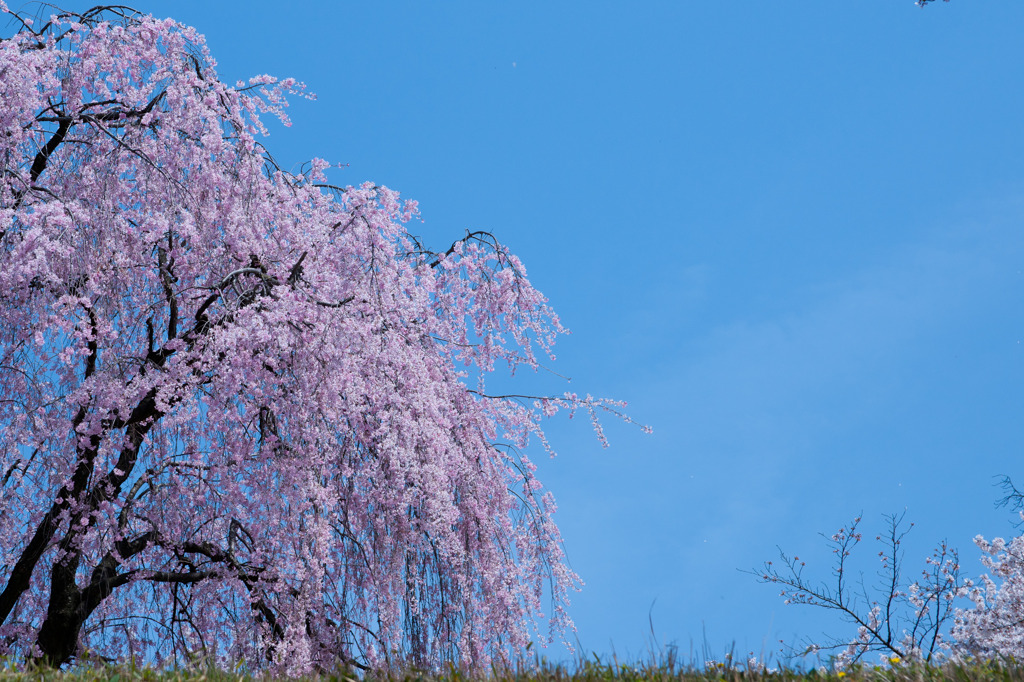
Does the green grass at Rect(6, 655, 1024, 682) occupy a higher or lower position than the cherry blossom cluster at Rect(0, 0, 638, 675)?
lower

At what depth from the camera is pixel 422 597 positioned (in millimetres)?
7199

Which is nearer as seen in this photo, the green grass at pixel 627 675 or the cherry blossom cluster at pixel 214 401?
the green grass at pixel 627 675

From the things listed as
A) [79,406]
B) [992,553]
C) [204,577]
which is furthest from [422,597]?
[992,553]

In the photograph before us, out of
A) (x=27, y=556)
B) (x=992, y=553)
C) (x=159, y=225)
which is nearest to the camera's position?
(x=159, y=225)

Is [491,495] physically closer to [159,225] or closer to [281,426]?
[281,426]

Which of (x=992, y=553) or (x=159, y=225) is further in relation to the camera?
(x=992, y=553)

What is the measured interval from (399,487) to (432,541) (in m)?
0.63

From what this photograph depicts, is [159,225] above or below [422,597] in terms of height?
above

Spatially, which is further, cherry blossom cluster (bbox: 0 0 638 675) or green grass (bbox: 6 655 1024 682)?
cherry blossom cluster (bbox: 0 0 638 675)

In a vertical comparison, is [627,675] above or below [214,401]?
below

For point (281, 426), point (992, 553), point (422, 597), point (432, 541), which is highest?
point (992, 553)

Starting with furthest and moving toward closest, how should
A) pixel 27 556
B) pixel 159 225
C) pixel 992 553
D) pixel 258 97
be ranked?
pixel 992 553, pixel 258 97, pixel 27 556, pixel 159 225

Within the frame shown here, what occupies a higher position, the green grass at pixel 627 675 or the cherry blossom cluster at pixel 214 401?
the cherry blossom cluster at pixel 214 401

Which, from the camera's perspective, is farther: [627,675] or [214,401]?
[214,401]
